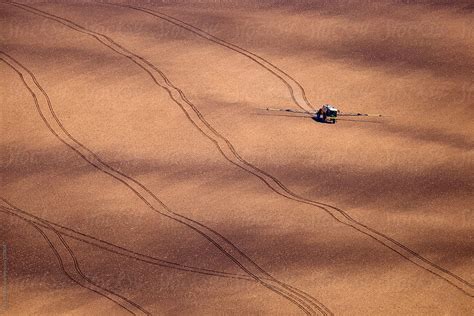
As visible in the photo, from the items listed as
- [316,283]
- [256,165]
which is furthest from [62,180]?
[316,283]

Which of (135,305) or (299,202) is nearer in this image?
(135,305)

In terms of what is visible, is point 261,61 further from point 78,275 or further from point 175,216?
point 78,275

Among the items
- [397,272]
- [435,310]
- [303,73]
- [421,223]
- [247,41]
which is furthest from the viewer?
[247,41]

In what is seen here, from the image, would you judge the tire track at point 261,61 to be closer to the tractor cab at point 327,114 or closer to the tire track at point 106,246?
the tractor cab at point 327,114

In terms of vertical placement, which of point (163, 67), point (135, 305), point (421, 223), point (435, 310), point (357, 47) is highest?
point (357, 47)

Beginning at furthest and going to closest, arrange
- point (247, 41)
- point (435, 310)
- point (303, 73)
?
1. point (247, 41)
2. point (303, 73)
3. point (435, 310)

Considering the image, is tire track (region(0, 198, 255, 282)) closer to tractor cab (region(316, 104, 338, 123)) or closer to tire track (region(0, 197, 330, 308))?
tire track (region(0, 197, 330, 308))

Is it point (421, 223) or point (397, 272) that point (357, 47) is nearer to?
point (421, 223)
